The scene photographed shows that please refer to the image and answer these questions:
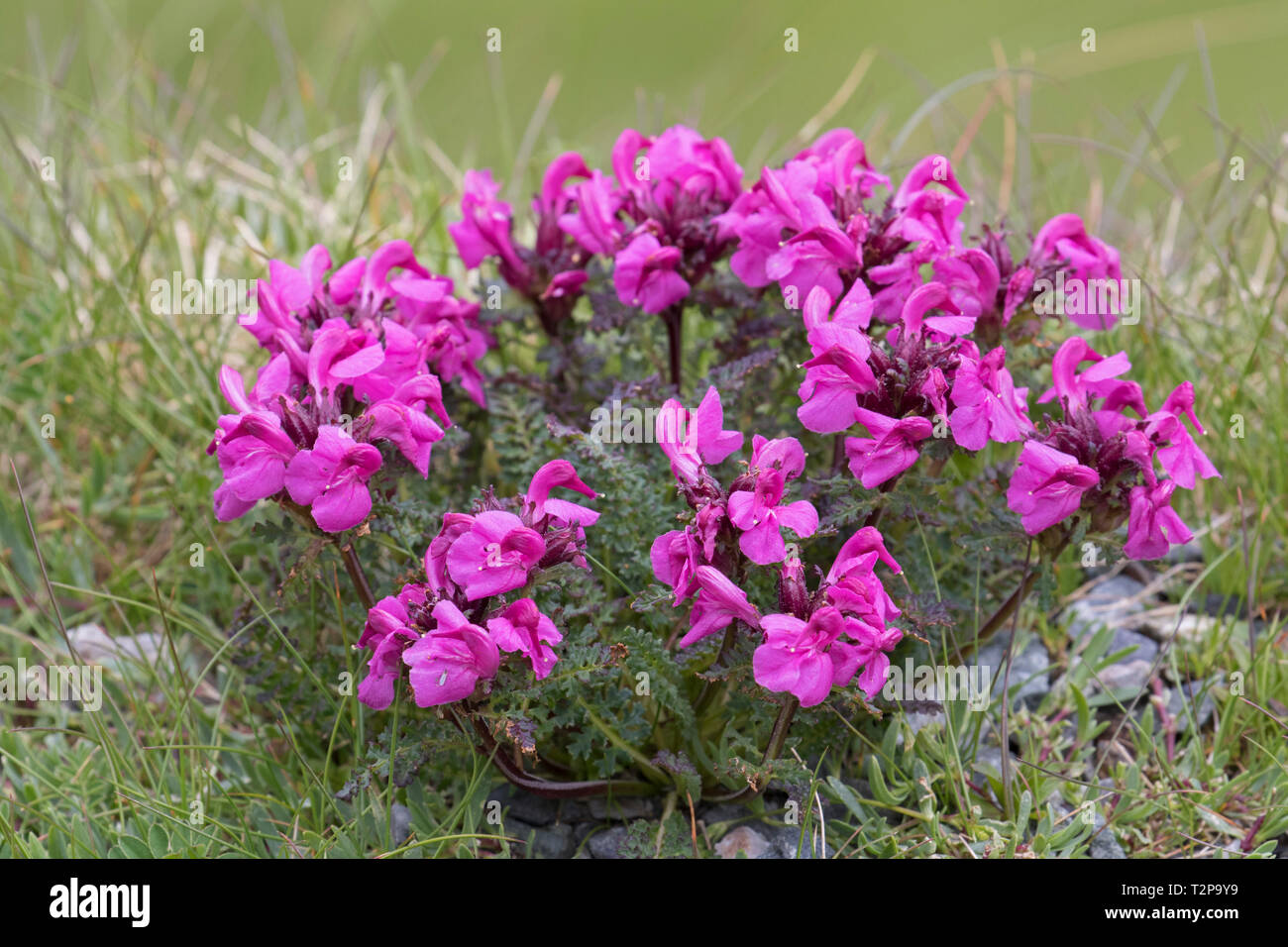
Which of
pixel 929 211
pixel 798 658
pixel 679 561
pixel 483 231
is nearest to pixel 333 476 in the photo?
pixel 679 561

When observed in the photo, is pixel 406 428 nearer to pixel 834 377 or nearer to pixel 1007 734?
pixel 834 377

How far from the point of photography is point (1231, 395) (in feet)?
11.5

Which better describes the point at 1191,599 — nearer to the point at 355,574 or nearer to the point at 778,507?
the point at 778,507

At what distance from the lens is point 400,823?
271 centimetres

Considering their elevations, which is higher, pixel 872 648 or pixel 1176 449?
pixel 1176 449

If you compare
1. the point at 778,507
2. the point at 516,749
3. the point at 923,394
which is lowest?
the point at 516,749

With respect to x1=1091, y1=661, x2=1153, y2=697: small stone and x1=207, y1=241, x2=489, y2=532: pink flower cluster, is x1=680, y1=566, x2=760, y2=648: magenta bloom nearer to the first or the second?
x1=207, y1=241, x2=489, y2=532: pink flower cluster

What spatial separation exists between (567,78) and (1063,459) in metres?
7.00

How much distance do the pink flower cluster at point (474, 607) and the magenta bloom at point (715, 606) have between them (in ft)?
0.79

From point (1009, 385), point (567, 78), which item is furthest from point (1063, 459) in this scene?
point (567, 78)

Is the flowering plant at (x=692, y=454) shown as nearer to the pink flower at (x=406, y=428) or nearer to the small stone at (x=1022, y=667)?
the pink flower at (x=406, y=428)

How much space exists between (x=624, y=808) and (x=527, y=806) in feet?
0.73

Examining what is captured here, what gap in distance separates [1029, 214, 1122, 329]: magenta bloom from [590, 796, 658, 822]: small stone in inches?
58.4

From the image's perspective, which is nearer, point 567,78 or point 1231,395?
point 1231,395
